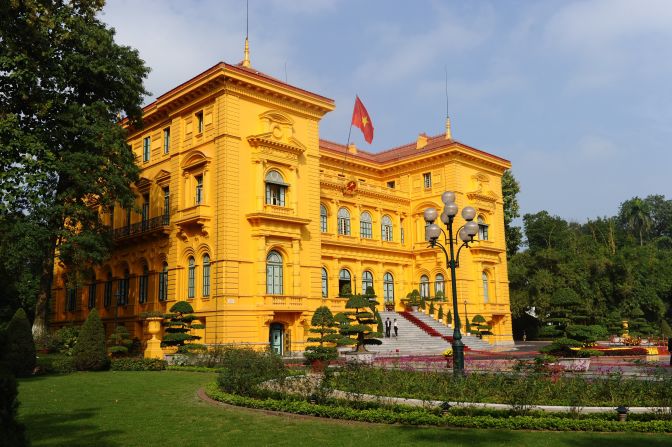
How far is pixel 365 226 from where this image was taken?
4103 cm

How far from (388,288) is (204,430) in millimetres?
32281

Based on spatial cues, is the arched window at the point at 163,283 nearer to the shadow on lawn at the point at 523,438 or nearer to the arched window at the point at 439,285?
the arched window at the point at 439,285

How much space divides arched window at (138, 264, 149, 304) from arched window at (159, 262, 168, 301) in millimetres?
1427

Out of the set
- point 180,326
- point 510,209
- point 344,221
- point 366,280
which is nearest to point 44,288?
point 180,326

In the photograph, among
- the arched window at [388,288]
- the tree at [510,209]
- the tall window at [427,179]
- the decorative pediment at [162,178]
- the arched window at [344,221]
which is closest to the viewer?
the decorative pediment at [162,178]

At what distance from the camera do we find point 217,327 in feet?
90.7

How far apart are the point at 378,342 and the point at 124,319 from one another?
15.0m

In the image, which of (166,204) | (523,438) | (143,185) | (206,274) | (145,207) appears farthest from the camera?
(145,207)

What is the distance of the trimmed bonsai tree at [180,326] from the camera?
26.1 meters

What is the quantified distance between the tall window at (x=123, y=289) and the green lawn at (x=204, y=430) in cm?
2194

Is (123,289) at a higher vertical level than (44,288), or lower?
higher

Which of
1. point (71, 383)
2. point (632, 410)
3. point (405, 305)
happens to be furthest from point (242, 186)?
point (632, 410)

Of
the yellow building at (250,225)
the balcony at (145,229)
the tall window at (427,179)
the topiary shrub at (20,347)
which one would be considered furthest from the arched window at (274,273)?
the tall window at (427,179)

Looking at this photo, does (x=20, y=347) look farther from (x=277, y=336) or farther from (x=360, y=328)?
(x=360, y=328)
